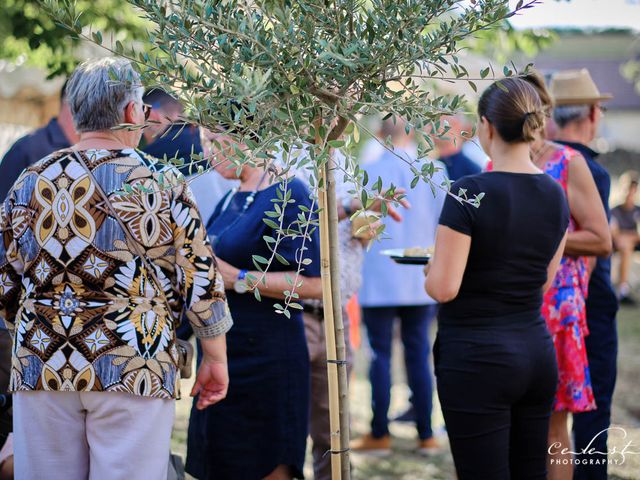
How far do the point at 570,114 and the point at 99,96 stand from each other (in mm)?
2439

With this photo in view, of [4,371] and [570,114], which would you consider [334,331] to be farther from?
[570,114]

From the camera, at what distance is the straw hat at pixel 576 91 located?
4062 mm

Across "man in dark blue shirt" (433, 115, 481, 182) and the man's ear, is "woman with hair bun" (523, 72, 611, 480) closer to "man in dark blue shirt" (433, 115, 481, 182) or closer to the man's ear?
the man's ear

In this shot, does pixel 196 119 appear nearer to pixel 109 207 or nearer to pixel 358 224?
pixel 109 207

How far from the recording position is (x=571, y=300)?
11.7 feet

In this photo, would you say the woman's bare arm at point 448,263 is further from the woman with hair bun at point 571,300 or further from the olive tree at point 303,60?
the woman with hair bun at point 571,300

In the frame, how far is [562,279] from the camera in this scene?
3.59m

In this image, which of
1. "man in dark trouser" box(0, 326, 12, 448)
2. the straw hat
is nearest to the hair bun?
the straw hat

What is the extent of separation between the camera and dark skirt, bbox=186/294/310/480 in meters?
3.24

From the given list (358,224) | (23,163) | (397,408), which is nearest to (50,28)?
(23,163)

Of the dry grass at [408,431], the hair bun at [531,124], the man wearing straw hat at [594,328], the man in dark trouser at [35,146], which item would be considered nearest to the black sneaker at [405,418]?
the dry grass at [408,431]

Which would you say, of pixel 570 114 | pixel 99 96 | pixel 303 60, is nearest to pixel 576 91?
pixel 570 114

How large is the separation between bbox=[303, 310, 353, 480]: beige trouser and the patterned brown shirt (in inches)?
55.1

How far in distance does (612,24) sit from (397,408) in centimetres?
334
